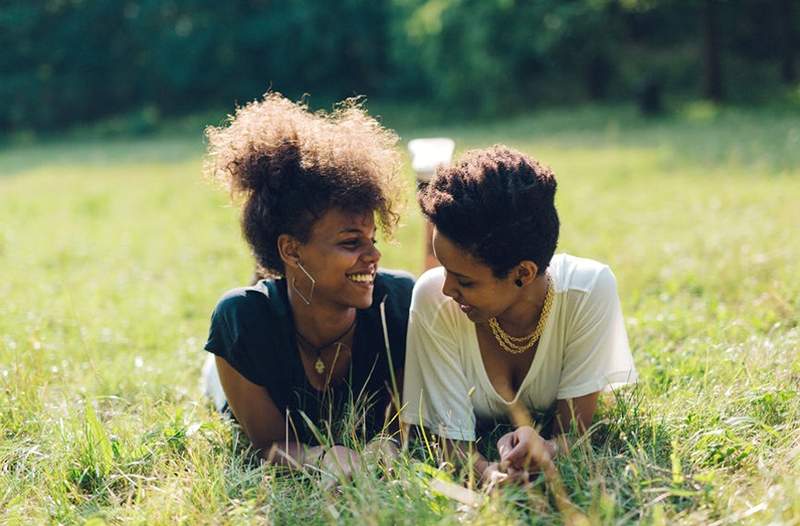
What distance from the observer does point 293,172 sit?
3.46 metres

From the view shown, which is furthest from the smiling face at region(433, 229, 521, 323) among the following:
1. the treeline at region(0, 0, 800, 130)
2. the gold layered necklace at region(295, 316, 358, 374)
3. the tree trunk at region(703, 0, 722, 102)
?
the tree trunk at region(703, 0, 722, 102)

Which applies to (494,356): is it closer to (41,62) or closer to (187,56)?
(187,56)

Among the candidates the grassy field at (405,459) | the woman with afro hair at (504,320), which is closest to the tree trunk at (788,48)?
the grassy field at (405,459)

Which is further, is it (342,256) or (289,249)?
(289,249)

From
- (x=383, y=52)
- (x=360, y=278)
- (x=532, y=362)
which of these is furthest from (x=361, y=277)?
(x=383, y=52)

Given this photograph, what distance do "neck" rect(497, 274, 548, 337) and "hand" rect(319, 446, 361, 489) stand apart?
0.76m

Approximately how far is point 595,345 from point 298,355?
117 centimetres

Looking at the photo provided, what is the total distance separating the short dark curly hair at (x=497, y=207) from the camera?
2.97 m

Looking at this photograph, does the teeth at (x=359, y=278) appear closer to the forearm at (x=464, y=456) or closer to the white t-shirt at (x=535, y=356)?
the white t-shirt at (x=535, y=356)

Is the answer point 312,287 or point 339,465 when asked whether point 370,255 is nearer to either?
point 312,287

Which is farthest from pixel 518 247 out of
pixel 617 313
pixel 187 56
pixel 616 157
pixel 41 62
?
pixel 41 62

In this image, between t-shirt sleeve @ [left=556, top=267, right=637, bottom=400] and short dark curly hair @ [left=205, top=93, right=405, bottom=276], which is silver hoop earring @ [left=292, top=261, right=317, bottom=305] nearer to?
short dark curly hair @ [left=205, top=93, right=405, bottom=276]

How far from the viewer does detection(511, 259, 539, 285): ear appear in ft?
10.2

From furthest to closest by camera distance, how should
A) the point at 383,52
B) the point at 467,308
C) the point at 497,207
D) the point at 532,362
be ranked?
1. the point at 383,52
2. the point at 532,362
3. the point at 467,308
4. the point at 497,207
